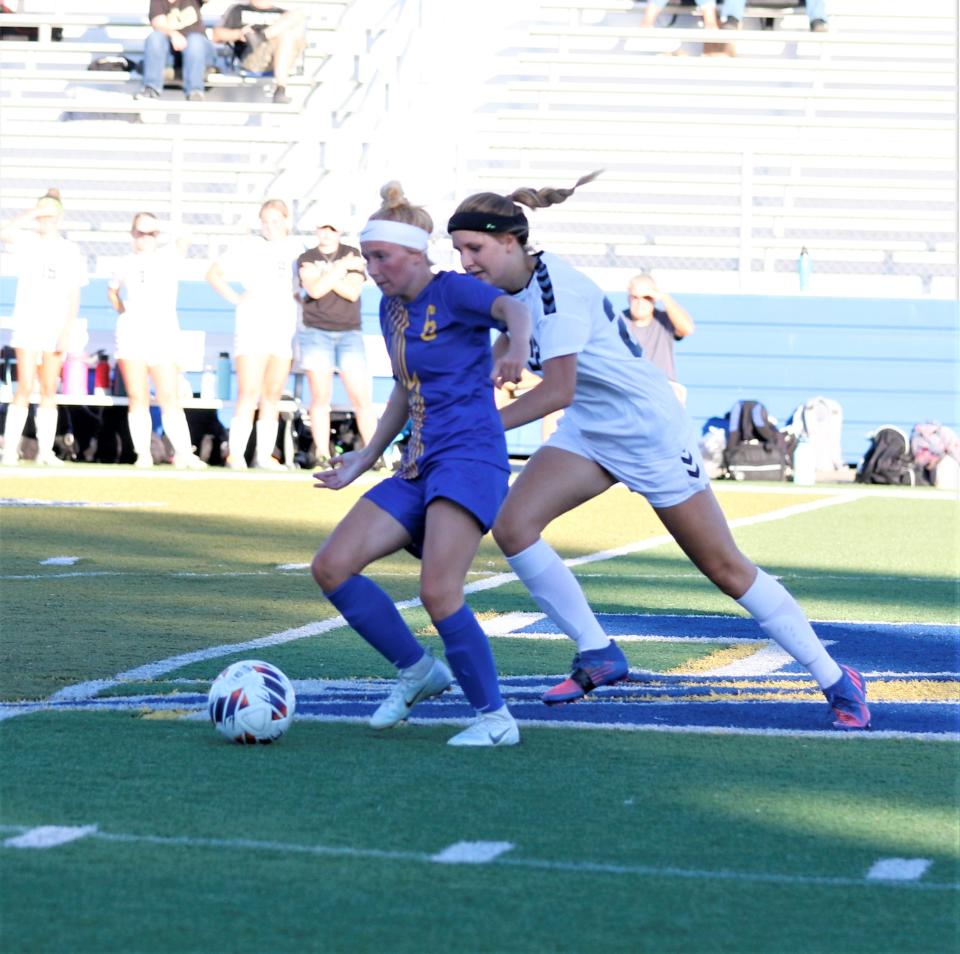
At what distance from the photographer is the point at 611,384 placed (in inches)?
247

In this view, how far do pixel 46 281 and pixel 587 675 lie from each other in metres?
13.8

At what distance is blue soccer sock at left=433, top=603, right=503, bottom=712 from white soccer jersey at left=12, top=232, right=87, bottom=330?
14.2 meters

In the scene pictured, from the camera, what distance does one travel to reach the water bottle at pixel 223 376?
2200 centimetres

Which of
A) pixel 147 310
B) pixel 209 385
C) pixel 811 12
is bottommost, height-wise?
pixel 209 385

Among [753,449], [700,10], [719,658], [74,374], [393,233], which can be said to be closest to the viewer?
[393,233]

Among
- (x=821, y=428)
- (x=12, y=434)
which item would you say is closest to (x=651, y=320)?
(x=821, y=428)

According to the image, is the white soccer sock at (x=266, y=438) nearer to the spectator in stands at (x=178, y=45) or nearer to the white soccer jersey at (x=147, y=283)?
the white soccer jersey at (x=147, y=283)

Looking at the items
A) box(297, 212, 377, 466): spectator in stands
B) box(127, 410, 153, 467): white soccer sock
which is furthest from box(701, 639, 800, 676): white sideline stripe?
box(127, 410, 153, 467): white soccer sock

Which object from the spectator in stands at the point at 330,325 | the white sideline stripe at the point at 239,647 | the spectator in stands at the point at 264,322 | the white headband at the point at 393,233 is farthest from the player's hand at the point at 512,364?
the spectator in stands at the point at 264,322

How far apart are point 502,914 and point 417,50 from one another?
24222mm

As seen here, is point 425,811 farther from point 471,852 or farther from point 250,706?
point 250,706

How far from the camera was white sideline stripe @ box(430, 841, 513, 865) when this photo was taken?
4.17 meters

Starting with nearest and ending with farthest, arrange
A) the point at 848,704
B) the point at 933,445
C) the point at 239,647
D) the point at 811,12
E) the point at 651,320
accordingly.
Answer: the point at 848,704 → the point at 239,647 → the point at 651,320 → the point at 933,445 → the point at 811,12

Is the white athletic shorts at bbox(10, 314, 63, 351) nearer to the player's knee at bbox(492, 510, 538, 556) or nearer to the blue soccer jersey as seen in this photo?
the player's knee at bbox(492, 510, 538, 556)
